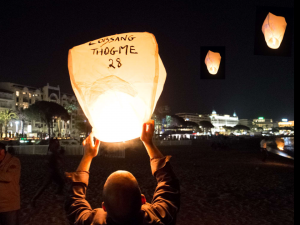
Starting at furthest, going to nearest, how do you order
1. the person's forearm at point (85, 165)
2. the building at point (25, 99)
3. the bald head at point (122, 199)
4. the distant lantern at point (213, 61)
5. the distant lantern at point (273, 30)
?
the building at point (25, 99), the distant lantern at point (213, 61), the distant lantern at point (273, 30), the person's forearm at point (85, 165), the bald head at point (122, 199)

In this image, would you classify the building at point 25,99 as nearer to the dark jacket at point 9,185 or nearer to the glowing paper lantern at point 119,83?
the dark jacket at point 9,185

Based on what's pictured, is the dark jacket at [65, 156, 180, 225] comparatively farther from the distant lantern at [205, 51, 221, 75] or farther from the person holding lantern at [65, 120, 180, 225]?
the distant lantern at [205, 51, 221, 75]

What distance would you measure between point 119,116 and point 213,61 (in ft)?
19.5

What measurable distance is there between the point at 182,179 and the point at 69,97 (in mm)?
117058

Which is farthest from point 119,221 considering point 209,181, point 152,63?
point 209,181

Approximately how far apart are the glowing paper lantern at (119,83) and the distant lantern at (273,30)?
4.26 m

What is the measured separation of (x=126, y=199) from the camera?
1.50 meters

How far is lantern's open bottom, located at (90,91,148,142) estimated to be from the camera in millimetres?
2066

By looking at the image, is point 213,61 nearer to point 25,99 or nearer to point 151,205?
point 151,205

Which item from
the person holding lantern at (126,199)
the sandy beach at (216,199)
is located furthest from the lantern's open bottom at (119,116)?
the sandy beach at (216,199)

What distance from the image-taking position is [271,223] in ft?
18.0

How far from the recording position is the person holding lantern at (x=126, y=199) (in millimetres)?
1507

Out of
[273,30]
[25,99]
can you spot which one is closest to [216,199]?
[273,30]

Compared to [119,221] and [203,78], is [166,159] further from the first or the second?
[203,78]
